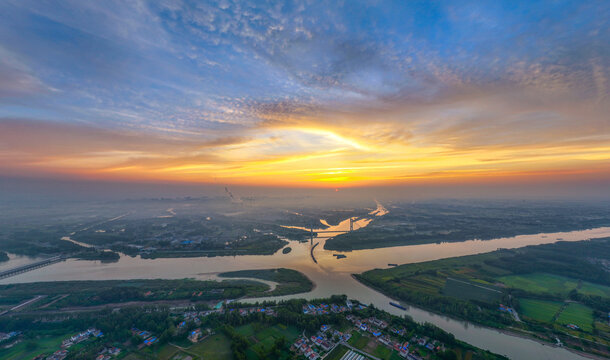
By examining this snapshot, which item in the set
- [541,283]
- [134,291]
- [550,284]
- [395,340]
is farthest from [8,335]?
[550,284]

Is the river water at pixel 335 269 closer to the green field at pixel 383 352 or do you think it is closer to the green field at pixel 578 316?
the green field at pixel 578 316

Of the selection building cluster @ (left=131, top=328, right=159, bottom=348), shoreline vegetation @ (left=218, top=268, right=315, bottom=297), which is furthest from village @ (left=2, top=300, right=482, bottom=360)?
shoreline vegetation @ (left=218, top=268, right=315, bottom=297)

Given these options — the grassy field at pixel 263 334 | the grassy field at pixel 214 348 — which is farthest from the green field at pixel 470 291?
the grassy field at pixel 214 348

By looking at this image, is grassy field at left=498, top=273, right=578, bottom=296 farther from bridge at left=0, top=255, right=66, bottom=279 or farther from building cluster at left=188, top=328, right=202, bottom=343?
bridge at left=0, top=255, right=66, bottom=279

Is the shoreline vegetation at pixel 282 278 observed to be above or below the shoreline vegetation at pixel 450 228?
below

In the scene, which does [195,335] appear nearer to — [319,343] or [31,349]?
[319,343]

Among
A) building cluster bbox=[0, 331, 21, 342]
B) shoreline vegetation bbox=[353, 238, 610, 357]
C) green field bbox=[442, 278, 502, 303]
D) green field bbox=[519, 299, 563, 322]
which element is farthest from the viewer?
green field bbox=[442, 278, 502, 303]

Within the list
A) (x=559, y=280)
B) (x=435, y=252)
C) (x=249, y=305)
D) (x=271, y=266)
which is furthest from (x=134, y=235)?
(x=559, y=280)
